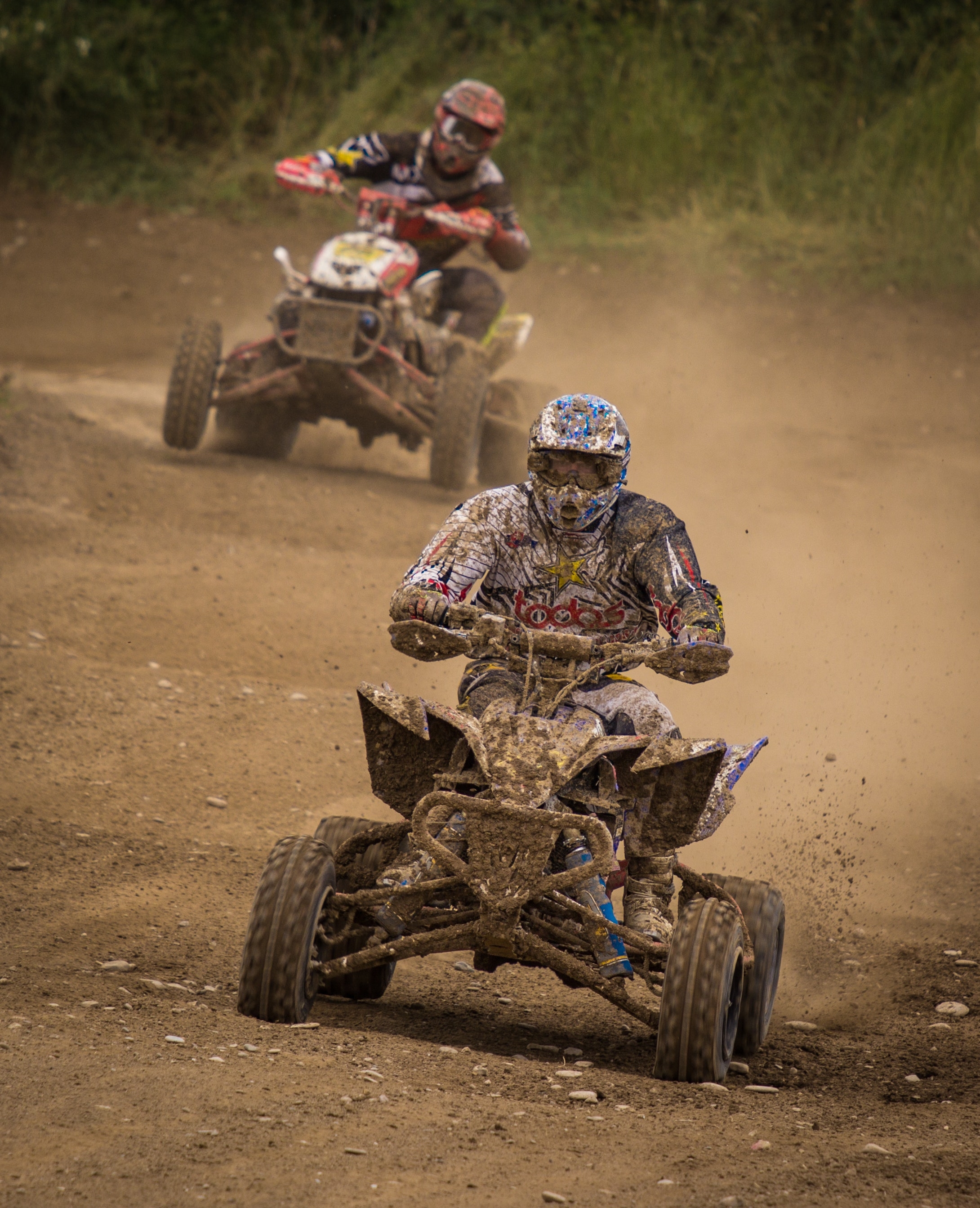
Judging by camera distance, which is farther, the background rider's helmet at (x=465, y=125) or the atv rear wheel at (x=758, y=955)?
the background rider's helmet at (x=465, y=125)

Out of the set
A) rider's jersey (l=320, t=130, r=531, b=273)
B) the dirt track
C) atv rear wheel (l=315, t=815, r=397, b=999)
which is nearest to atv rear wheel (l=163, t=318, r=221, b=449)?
the dirt track

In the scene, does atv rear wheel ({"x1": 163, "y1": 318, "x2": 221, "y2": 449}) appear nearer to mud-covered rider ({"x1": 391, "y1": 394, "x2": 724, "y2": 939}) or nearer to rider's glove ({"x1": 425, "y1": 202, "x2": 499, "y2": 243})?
rider's glove ({"x1": 425, "y1": 202, "x2": 499, "y2": 243})

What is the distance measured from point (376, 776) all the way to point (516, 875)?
0.65 meters

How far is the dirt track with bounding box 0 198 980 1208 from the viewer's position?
11.2 feet

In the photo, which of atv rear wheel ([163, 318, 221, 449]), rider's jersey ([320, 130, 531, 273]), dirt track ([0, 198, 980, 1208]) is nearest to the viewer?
dirt track ([0, 198, 980, 1208])

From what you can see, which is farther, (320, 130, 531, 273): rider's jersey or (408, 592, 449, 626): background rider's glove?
(320, 130, 531, 273): rider's jersey

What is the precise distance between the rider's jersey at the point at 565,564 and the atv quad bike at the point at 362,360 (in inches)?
220

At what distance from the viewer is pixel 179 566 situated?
8.81 metres

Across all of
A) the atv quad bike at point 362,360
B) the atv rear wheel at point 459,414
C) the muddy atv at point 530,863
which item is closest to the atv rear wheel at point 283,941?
the muddy atv at point 530,863

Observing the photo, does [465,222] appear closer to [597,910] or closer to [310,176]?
[310,176]

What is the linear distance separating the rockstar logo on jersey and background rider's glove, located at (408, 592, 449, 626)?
49 centimetres

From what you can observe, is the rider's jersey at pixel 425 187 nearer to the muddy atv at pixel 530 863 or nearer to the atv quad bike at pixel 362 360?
the atv quad bike at pixel 362 360

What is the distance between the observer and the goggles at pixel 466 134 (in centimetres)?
1088

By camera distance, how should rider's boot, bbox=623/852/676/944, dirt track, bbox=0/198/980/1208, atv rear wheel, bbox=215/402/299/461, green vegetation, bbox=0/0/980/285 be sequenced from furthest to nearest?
green vegetation, bbox=0/0/980/285 < atv rear wheel, bbox=215/402/299/461 < rider's boot, bbox=623/852/676/944 < dirt track, bbox=0/198/980/1208
